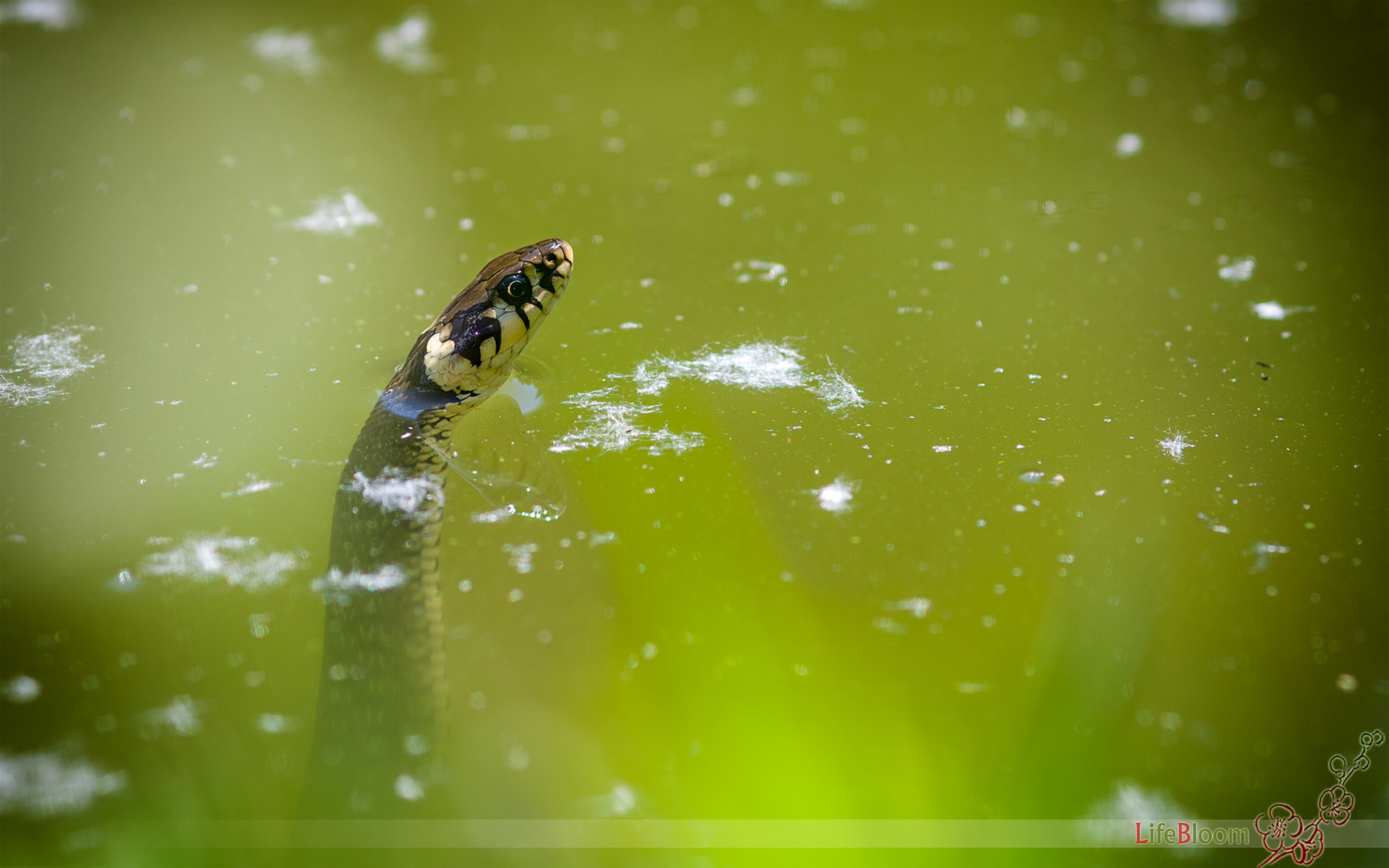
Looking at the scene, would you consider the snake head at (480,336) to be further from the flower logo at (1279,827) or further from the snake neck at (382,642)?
the flower logo at (1279,827)

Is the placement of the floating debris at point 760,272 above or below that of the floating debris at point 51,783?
above

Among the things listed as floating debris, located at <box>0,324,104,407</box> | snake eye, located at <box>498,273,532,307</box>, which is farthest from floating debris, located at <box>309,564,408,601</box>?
floating debris, located at <box>0,324,104,407</box>

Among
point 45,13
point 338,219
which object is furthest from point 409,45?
point 45,13

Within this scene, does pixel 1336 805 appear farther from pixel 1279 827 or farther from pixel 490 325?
pixel 490 325

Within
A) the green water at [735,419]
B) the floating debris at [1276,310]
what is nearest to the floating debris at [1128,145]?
the green water at [735,419]

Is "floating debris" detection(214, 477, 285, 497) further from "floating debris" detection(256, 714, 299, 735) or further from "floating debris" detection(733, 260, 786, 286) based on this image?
"floating debris" detection(733, 260, 786, 286)

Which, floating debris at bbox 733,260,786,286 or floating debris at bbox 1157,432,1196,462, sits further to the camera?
floating debris at bbox 733,260,786,286
